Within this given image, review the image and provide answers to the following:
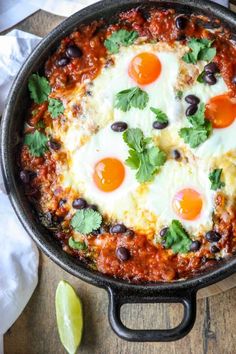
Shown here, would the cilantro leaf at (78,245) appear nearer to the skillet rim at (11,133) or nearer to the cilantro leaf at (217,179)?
the skillet rim at (11,133)

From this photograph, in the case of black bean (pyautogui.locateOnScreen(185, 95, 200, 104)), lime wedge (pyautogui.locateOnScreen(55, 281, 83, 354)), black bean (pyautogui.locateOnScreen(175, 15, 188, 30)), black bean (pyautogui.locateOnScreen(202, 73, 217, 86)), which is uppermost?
black bean (pyautogui.locateOnScreen(175, 15, 188, 30))

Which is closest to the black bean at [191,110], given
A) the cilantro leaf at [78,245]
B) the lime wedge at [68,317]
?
the cilantro leaf at [78,245]

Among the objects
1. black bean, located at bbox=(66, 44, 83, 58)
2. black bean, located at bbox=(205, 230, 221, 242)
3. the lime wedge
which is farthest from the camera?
the lime wedge

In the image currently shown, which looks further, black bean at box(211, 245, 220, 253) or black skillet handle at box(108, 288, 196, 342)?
black bean at box(211, 245, 220, 253)

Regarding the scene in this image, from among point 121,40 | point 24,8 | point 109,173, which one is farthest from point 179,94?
point 24,8

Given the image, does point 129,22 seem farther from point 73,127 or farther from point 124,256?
point 124,256

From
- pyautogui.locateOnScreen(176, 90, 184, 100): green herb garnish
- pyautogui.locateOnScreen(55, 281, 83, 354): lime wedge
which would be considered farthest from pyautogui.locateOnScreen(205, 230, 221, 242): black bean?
pyautogui.locateOnScreen(55, 281, 83, 354): lime wedge

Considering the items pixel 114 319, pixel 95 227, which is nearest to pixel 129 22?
pixel 95 227

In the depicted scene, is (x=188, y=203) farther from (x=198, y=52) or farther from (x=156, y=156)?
(x=198, y=52)

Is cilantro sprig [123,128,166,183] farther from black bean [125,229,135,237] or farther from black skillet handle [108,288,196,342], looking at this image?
black skillet handle [108,288,196,342]
